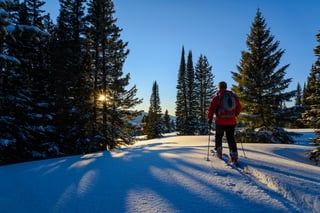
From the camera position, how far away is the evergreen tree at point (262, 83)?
16.0 meters

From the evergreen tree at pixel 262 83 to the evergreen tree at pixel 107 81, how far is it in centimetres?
895

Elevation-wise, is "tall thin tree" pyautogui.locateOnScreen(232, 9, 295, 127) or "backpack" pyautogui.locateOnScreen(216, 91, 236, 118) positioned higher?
"tall thin tree" pyautogui.locateOnScreen(232, 9, 295, 127)

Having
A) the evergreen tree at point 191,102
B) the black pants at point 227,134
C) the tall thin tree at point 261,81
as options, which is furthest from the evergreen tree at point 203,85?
the black pants at point 227,134

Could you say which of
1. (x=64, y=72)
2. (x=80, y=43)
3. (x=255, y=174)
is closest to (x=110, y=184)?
(x=255, y=174)

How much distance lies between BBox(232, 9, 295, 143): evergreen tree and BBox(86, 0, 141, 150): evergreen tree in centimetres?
895

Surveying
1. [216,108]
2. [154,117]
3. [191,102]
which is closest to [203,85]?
[191,102]

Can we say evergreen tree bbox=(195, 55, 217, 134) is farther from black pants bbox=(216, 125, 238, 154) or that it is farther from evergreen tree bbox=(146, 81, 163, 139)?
black pants bbox=(216, 125, 238, 154)

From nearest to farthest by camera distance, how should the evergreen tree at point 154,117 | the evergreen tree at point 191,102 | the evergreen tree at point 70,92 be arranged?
the evergreen tree at point 70,92, the evergreen tree at point 191,102, the evergreen tree at point 154,117

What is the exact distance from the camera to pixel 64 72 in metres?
14.3

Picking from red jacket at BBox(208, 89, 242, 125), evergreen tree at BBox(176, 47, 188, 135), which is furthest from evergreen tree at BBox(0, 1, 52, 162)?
evergreen tree at BBox(176, 47, 188, 135)

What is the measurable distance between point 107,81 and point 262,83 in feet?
38.5

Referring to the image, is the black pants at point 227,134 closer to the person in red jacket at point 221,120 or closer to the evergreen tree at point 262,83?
the person in red jacket at point 221,120

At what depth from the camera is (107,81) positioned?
16891mm

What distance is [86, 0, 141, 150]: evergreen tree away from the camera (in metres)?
15.5
